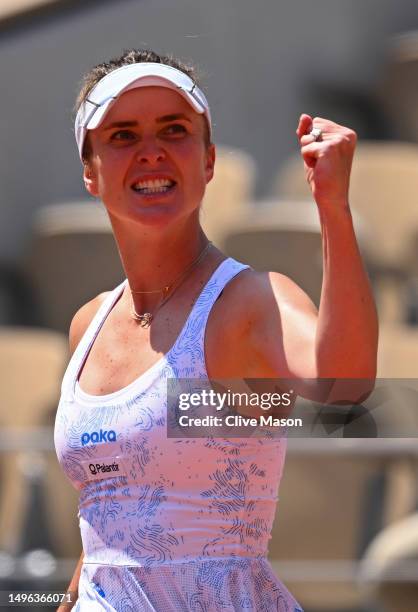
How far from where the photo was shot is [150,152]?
1.80 m

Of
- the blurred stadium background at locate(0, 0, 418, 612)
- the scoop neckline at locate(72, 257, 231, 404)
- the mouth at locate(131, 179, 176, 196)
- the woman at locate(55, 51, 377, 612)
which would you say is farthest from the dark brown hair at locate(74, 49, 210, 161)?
the blurred stadium background at locate(0, 0, 418, 612)

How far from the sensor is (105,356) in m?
1.91

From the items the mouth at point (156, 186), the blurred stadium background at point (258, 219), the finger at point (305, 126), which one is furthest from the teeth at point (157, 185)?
the blurred stadium background at point (258, 219)

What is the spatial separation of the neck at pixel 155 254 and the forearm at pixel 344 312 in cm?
37

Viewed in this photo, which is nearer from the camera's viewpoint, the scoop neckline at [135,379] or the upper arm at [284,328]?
the upper arm at [284,328]

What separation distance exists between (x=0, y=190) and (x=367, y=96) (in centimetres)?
154

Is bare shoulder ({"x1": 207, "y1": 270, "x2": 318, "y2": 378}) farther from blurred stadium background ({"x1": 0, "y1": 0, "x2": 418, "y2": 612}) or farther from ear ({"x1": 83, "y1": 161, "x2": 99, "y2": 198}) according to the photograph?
blurred stadium background ({"x1": 0, "y1": 0, "x2": 418, "y2": 612})

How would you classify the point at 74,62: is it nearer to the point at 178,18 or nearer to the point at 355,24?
the point at 178,18

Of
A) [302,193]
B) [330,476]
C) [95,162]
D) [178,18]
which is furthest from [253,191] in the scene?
[95,162]

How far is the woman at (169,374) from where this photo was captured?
5.62ft

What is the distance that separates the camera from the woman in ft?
5.62

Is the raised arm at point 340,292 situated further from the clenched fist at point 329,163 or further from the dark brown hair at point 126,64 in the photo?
the dark brown hair at point 126,64

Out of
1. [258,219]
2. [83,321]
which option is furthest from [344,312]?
[258,219]

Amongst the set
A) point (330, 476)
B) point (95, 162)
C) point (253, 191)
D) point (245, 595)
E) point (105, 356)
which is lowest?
point (330, 476)
